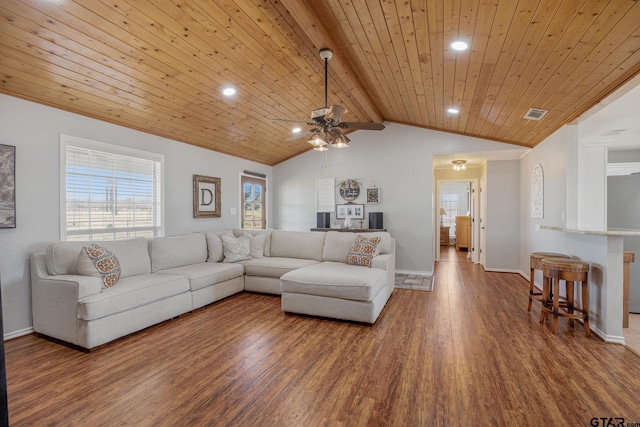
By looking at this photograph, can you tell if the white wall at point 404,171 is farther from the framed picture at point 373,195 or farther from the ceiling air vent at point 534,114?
the ceiling air vent at point 534,114

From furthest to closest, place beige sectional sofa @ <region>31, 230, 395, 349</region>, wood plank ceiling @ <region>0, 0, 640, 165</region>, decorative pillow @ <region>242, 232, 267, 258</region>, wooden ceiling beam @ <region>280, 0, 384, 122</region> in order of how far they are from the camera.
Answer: decorative pillow @ <region>242, 232, 267, 258</region>
beige sectional sofa @ <region>31, 230, 395, 349</region>
wooden ceiling beam @ <region>280, 0, 384, 122</region>
wood plank ceiling @ <region>0, 0, 640, 165</region>

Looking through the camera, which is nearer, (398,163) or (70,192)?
(70,192)

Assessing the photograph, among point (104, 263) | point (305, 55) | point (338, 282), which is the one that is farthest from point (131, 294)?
point (305, 55)

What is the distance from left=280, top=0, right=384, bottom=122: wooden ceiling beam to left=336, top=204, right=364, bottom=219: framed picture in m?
1.99

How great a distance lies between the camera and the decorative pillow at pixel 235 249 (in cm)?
485

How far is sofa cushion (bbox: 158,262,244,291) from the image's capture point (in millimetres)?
3922

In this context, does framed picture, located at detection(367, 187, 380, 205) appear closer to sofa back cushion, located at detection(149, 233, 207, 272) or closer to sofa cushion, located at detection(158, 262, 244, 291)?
sofa cushion, located at detection(158, 262, 244, 291)

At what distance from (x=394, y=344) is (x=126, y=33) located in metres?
3.62

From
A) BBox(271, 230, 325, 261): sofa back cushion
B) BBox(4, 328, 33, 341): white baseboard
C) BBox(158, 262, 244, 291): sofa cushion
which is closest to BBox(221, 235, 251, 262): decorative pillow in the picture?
BBox(158, 262, 244, 291): sofa cushion

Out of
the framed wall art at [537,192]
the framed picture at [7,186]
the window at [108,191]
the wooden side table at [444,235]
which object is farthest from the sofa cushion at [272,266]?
the wooden side table at [444,235]

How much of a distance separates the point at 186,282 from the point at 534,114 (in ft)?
15.6

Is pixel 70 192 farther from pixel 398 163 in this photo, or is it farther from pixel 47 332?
pixel 398 163

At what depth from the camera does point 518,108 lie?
12.5ft

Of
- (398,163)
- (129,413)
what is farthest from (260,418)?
(398,163)
